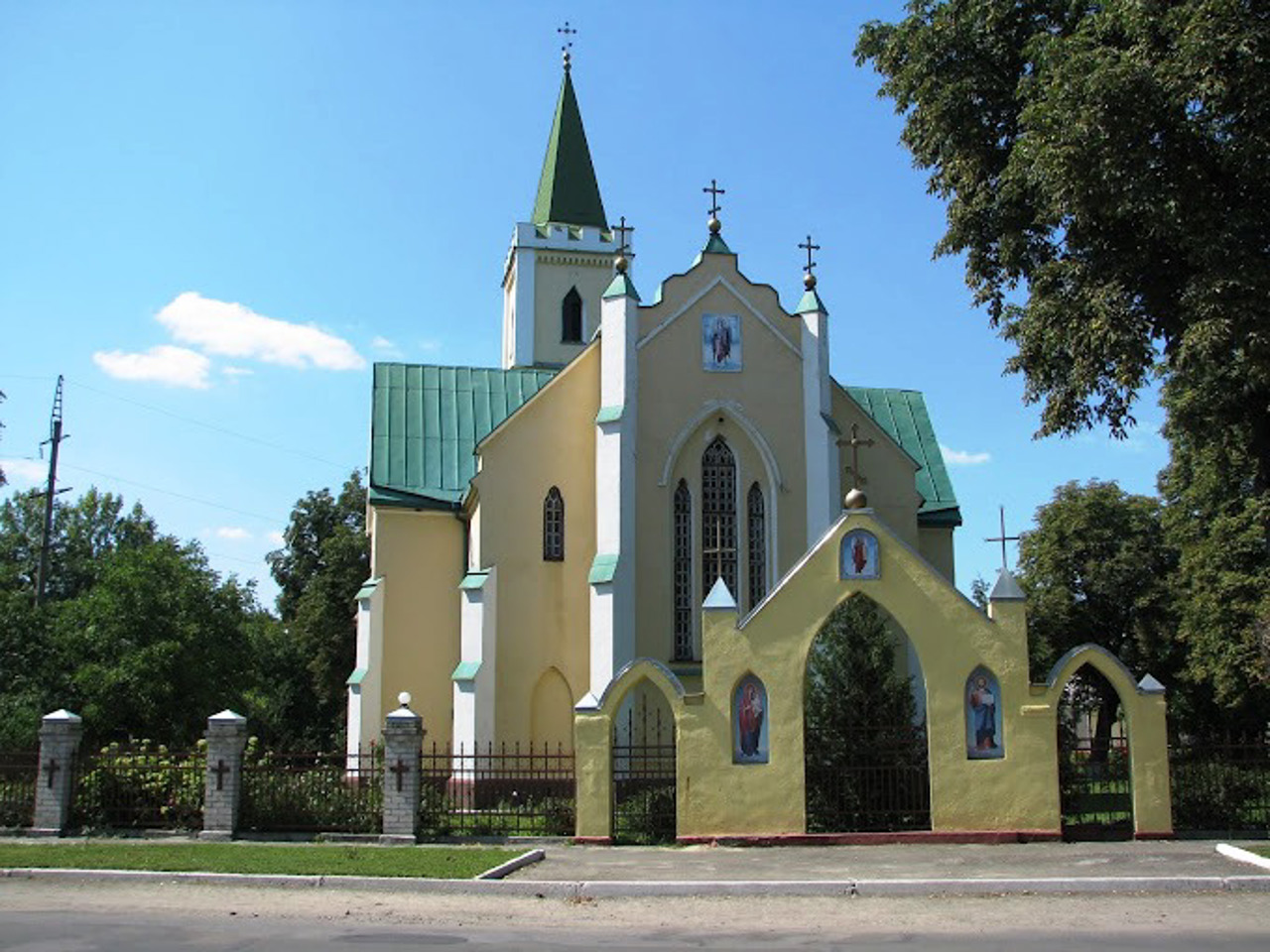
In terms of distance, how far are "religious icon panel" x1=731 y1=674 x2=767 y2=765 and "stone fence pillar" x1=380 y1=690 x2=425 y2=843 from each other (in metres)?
4.37

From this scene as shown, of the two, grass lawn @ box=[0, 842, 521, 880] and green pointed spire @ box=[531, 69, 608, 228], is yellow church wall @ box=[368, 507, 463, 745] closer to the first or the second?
grass lawn @ box=[0, 842, 521, 880]

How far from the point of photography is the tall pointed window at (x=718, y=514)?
82.8 feet

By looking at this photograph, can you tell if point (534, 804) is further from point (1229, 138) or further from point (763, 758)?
point (1229, 138)

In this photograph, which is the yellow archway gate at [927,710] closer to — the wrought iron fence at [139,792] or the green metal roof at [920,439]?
the wrought iron fence at [139,792]

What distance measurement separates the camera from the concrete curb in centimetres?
1290

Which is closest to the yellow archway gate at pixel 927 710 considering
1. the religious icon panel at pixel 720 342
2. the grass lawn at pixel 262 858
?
the grass lawn at pixel 262 858

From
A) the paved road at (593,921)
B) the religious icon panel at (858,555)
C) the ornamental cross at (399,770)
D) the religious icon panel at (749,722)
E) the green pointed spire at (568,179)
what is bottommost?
the paved road at (593,921)

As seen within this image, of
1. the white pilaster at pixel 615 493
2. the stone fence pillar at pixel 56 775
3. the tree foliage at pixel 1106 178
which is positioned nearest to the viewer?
the tree foliage at pixel 1106 178

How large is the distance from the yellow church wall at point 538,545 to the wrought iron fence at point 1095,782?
9986mm

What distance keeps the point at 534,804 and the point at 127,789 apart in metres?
6.09

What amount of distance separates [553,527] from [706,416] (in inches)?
156

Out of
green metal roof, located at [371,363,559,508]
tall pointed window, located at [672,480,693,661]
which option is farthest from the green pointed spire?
tall pointed window, located at [672,480,693,661]

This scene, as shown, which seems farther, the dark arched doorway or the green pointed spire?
the green pointed spire

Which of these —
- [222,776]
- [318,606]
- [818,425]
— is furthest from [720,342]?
[318,606]
